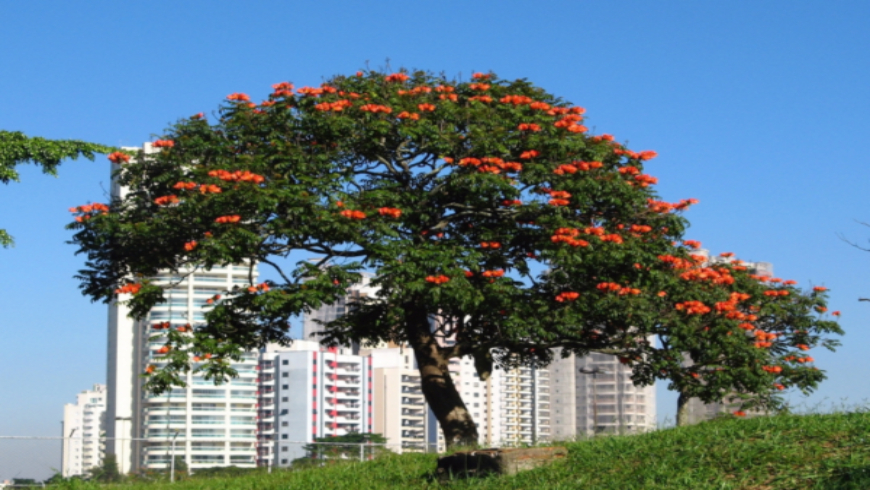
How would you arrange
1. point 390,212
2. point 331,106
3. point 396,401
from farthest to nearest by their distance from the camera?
point 396,401
point 331,106
point 390,212

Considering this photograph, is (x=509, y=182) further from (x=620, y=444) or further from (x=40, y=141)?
(x=40, y=141)

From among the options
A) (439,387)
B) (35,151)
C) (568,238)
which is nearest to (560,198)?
(568,238)

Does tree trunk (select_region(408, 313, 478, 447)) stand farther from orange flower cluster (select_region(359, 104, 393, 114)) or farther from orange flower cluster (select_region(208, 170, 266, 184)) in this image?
orange flower cluster (select_region(208, 170, 266, 184))

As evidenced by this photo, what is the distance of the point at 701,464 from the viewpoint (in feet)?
34.7

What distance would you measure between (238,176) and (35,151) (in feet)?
20.1

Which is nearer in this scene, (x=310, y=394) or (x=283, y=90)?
(x=283, y=90)

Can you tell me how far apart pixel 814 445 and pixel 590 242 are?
25.4 ft

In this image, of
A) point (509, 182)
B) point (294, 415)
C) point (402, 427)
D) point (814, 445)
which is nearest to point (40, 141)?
point (509, 182)

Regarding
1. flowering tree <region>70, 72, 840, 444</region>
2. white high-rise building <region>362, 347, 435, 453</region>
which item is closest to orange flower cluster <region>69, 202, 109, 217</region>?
flowering tree <region>70, 72, 840, 444</region>

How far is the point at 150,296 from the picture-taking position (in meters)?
18.6

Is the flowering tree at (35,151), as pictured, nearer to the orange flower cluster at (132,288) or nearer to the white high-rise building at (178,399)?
the orange flower cluster at (132,288)

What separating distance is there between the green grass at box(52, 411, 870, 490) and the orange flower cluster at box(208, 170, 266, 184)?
5.60 meters

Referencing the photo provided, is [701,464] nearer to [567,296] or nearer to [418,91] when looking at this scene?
[567,296]

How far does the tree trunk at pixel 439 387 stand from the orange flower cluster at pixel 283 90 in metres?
5.01
